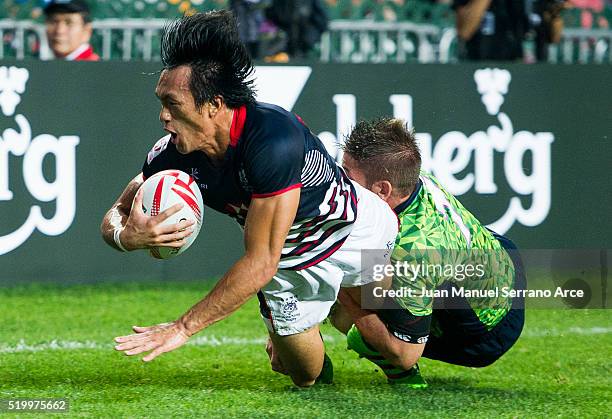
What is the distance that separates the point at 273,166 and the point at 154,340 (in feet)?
2.83

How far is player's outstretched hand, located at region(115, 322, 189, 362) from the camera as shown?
452 centimetres

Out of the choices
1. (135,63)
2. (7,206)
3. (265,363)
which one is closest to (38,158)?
(7,206)

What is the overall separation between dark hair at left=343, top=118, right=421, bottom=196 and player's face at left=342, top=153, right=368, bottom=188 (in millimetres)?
21

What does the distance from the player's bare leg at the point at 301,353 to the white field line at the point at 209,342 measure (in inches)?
54.1

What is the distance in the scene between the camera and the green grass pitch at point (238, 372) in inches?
208

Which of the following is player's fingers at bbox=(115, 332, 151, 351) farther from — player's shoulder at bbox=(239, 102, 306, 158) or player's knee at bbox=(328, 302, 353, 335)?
player's knee at bbox=(328, 302, 353, 335)

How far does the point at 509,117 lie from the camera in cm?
934

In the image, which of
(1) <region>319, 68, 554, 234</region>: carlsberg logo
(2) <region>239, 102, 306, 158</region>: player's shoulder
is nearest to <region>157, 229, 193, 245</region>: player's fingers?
(2) <region>239, 102, 306, 158</region>: player's shoulder

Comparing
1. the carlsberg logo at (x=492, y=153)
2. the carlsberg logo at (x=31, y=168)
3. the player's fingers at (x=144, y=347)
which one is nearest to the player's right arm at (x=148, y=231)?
the player's fingers at (x=144, y=347)

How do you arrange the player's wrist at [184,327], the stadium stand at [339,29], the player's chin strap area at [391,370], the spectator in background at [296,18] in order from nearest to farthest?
the player's wrist at [184,327] < the player's chin strap area at [391,370] < the spectator in background at [296,18] < the stadium stand at [339,29]

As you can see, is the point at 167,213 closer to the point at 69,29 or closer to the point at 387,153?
the point at 387,153

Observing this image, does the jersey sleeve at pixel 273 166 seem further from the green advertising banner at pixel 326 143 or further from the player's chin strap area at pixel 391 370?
the green advertising banner at pixel 326 143

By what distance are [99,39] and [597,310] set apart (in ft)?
16.1

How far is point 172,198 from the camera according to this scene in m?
5.04
